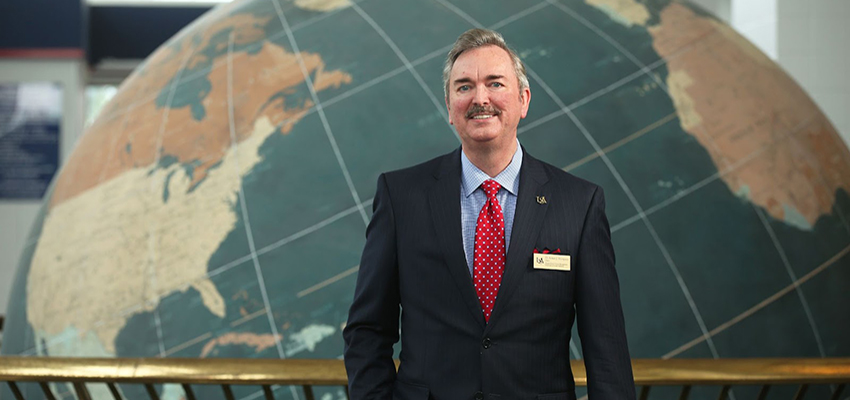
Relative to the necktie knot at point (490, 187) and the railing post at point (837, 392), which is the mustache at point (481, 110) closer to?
the necktie knot at point (490, 187)

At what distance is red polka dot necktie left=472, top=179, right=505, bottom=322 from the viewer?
131 centimetres

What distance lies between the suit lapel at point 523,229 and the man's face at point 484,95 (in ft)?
0.28

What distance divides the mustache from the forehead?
0.16 feet

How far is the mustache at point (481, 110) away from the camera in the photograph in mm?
1289

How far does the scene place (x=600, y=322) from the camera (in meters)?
1.31

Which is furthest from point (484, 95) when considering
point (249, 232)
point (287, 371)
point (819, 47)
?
point (819, 47)

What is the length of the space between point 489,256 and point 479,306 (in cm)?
8

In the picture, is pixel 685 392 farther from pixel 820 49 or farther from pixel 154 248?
pixel 820 49

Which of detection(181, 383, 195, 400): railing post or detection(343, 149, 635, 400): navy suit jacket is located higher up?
detection(343, 149, 635, 400): navy suit jacket

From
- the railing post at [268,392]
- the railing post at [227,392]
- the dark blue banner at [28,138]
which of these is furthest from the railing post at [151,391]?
the dark blue banner at [28,138]

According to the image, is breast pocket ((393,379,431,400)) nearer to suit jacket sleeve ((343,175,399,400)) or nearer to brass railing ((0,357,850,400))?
suit jacket sleeve ((343,175,399,400))

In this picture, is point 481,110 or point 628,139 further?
point 628,139

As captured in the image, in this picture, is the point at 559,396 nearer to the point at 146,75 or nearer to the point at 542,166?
the point at 542,166

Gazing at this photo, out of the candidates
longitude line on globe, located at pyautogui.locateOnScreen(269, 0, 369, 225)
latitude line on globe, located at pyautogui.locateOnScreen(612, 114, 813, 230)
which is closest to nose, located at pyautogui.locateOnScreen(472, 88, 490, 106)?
longitude line on globe, located at pyautogui.locateOnScreen(269, 0, 369, 225)
